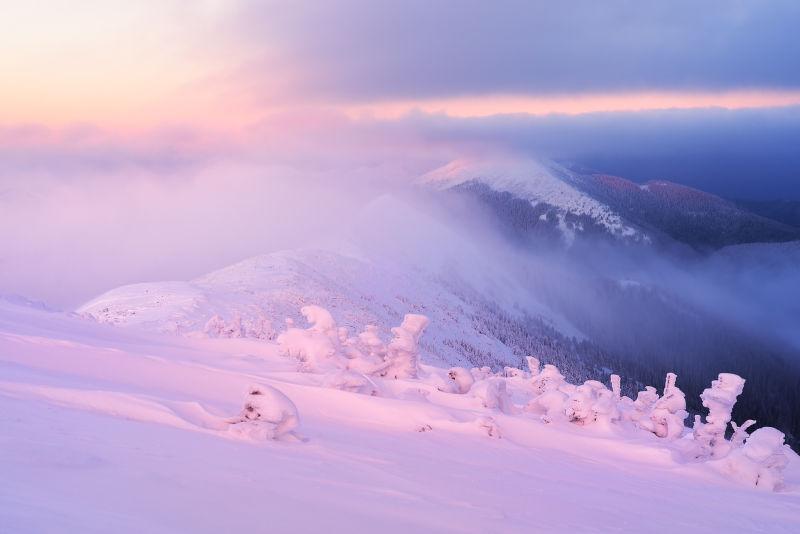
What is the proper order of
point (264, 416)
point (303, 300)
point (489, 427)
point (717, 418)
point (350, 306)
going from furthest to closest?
1. point (350, 306)
2. point (303, 300)
3. point (717, 418)
4. point (489, 427)
5. point (264, 416)

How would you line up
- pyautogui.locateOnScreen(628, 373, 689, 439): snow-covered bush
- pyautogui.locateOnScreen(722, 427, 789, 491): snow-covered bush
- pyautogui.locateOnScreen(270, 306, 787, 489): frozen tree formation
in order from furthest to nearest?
pyautogui.locateOnScreen(628, 373, 689, 439): snow-covered bush < pyautogui.locateOnScreen(270, 306, 787, 489): frozen tree formation < pyautogui.locateOnScreen(722, 427, 789, 491): snow-covered bush

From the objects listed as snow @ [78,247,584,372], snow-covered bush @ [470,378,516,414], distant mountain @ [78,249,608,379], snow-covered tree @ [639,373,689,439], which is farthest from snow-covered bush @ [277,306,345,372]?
snow @ [78,247,584,372]

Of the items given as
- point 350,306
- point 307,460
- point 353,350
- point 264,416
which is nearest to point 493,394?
point 353,350

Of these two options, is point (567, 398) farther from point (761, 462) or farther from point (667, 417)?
point (761, 462)

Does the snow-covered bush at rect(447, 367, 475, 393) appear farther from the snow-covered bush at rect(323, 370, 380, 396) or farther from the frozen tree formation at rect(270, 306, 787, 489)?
the snow-covered bush at rect(323, 370, 380, 396)

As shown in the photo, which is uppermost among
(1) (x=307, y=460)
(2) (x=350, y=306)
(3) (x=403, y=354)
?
(2) (x=350, y=306)

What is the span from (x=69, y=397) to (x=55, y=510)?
14.6 feet

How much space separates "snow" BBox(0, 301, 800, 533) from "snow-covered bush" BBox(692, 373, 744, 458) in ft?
2.30

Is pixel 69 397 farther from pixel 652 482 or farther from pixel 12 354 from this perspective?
pixel 652 482

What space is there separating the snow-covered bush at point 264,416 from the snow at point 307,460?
4 cm

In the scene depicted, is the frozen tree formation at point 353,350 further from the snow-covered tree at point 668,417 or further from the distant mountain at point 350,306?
the distant mountain at point 350,306

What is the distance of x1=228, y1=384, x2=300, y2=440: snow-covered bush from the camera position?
26.6ft

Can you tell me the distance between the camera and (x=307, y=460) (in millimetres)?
7664

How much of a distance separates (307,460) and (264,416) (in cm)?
85
